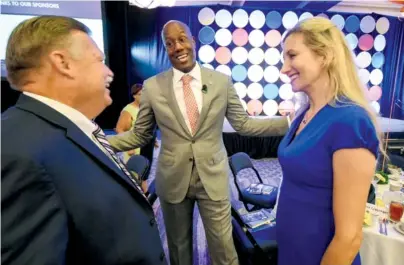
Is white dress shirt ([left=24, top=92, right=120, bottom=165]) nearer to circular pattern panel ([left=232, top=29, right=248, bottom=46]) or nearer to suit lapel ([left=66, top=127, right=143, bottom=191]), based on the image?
suit lapel ([left=66, top=127, right=143, bottom=191])

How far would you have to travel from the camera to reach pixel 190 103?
66.2 inches

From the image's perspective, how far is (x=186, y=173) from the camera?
66.1 inches

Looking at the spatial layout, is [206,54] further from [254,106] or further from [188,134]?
[188,134]

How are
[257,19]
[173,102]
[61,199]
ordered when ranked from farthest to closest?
[257,19]
[173,102]
[61,199]

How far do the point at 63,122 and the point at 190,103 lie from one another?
0.99 metres

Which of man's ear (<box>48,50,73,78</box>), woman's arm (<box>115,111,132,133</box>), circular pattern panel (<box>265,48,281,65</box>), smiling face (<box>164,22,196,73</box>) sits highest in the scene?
circular pattern panel (<box>265,48,281,65</box>)

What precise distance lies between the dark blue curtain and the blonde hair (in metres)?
6.19

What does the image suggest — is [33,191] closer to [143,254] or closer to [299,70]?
[143,254]

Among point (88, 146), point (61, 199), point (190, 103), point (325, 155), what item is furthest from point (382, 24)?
point (61, 199)

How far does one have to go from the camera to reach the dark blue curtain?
6105 millimetres

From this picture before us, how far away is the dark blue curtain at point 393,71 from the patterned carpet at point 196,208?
9.59ft

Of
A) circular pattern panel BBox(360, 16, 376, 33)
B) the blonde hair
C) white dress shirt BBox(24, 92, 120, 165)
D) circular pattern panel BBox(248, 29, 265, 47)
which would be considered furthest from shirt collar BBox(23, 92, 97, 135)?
circular pattern panel BBox(360, 16, 376, 33)

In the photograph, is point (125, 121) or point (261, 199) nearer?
point (261, 199)

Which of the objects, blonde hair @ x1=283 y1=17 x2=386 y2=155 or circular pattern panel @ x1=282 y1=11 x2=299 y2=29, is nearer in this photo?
blonde hair @ x1=283 y1=17 x2=386 y2=155
